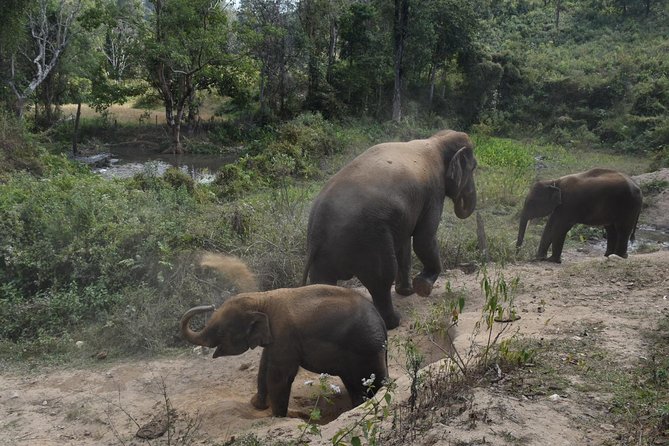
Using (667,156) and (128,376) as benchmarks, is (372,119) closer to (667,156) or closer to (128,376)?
(667,156)

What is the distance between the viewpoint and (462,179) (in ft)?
30.2

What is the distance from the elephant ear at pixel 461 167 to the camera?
8.95 m

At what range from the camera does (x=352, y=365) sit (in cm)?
629

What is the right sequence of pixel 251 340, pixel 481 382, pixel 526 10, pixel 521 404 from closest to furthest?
pixel 521 404 → pixel 481 382 → pixel 251 340 → pixel 526 10

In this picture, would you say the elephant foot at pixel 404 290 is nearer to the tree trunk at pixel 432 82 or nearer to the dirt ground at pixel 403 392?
the dirt ground at pixel 403 392

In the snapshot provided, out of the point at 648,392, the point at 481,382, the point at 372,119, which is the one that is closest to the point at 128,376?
the point at 481,382

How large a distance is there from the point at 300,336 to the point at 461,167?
Result: 3.97 m

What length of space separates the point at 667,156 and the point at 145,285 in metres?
19.3

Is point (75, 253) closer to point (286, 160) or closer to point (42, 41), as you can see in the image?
point (286, 160)

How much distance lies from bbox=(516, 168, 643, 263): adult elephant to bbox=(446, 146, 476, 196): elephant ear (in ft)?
9.42

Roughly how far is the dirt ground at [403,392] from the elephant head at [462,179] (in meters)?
1.13

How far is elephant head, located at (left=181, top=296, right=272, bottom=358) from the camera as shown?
6.20 metres

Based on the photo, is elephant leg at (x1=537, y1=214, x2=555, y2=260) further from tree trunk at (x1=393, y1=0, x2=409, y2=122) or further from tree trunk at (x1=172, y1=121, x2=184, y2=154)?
tree trunk at (x1=172, y1=121, x2=184, y2=154)

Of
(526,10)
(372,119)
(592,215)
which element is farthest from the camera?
(526,10)
